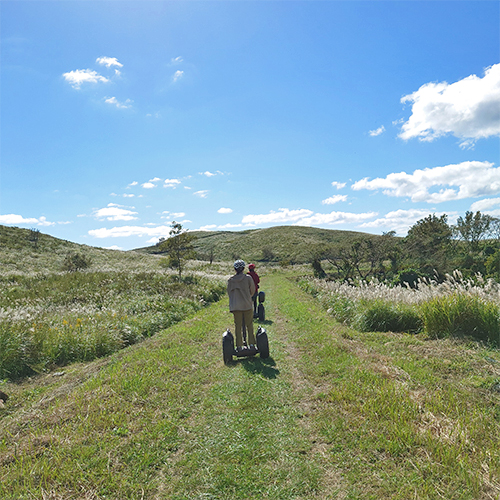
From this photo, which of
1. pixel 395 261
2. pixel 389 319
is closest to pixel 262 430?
pixel 389 319

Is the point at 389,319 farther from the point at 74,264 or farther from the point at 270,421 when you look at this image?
the point at 74,264

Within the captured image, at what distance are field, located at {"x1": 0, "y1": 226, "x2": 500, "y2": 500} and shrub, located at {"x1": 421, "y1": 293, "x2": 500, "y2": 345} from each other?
0.25 ft

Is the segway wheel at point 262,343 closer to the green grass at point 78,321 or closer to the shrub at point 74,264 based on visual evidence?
the green grass at point 78,321

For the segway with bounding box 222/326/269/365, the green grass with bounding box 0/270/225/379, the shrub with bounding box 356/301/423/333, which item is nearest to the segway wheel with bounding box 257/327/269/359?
the segway with bounding box 222/326/269/365

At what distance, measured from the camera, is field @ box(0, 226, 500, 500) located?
331cm

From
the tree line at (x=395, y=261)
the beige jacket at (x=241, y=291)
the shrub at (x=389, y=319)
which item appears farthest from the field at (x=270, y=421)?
the tree line at (x=395, y=261)

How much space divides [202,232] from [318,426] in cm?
16715

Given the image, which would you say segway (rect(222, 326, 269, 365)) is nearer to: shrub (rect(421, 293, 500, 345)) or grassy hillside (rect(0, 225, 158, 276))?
shrub (rect(421, 293, 500, 345))

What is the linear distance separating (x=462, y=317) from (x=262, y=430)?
22.8ft

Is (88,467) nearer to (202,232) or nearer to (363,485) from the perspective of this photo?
(363,485)

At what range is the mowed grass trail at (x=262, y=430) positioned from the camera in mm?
3283

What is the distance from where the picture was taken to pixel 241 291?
739cm

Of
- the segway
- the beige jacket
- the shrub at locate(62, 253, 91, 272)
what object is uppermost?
the shrub at locate(62, 253, 91, 272)

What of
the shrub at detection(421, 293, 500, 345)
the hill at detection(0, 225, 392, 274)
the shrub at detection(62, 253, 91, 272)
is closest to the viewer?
the shrub at detection(421, 293, 500, 345)
